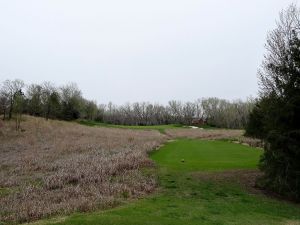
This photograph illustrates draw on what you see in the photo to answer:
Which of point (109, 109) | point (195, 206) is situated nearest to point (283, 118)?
point (195, 206)

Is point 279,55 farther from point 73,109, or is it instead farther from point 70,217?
point 73,109

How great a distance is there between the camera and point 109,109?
175 metres

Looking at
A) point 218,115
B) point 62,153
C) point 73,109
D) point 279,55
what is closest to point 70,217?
point 279,55

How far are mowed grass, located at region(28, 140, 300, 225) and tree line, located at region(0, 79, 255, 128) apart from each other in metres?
48.9

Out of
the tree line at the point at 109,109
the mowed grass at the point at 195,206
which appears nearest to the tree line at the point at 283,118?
the mowed grass at the point at 195,206

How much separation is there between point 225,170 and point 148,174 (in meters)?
6.12

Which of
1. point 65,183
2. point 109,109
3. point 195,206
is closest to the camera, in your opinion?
point 195,206

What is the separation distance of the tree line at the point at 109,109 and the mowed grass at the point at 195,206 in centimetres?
4891

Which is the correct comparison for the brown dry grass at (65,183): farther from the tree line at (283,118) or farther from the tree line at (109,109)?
the tree line at (109,109)

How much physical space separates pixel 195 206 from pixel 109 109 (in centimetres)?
16010

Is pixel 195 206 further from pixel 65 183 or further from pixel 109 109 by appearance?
pixel 109 109

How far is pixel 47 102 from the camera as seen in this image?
10188cm

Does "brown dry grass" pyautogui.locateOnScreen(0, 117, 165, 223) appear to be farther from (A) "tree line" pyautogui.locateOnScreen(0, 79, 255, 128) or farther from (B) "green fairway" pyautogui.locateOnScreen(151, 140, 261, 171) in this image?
(A) "tree line" pyautogui.locateOnScreen(0, 79, 255, 128)

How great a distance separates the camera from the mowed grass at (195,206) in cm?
1339
